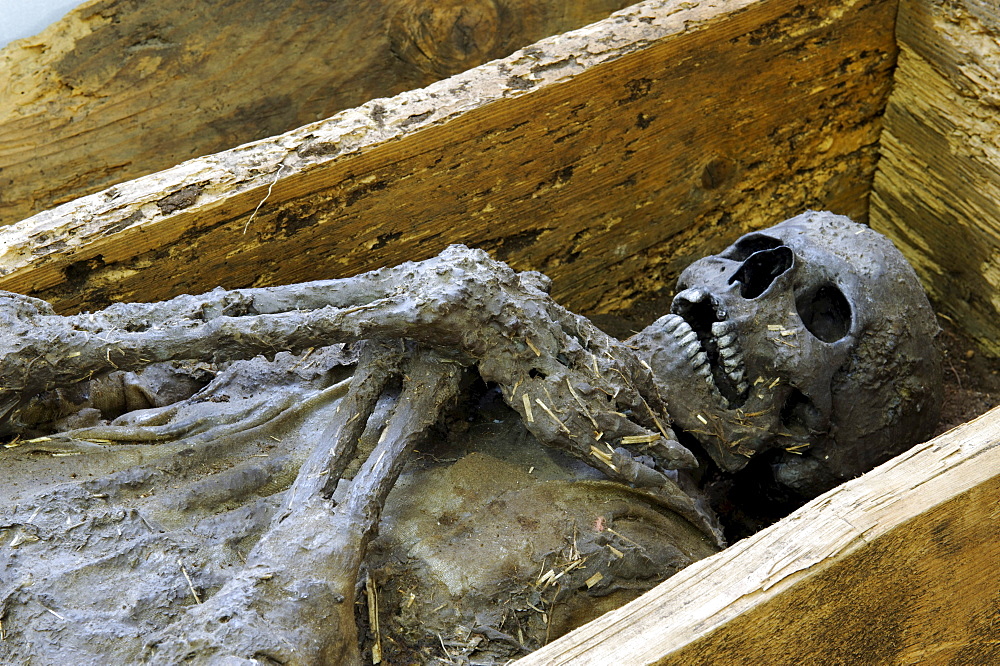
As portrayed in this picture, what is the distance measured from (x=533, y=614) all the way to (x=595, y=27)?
177 centimetres

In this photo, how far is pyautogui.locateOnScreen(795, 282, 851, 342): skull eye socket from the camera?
2.48 meters

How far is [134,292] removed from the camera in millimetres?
2594

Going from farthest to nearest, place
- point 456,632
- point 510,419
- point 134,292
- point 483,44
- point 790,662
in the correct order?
1. point 483,44
2. point 134,292
3. point 510,419
4. point 456,632
5. point 790,662

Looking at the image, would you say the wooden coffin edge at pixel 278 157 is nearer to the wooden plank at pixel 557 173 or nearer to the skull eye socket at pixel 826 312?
the wooden plank at pixel 557 173

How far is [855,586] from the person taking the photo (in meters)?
1.71

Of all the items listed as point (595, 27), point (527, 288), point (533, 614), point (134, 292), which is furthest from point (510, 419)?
point (595, 27)

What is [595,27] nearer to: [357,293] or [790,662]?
[357,293]

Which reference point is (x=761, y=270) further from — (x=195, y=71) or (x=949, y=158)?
(x=195, y=71)

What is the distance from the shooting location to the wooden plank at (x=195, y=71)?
385 cm

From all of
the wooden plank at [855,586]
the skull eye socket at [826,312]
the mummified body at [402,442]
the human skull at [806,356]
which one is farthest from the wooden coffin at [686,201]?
the skull eye socket at [826,312]

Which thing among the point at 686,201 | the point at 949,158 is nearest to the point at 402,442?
the point at 686,201

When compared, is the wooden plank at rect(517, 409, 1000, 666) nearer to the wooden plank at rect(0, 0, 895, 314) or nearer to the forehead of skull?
the forehead of skull

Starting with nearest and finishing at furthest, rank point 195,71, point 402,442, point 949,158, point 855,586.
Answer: point 855,586, point 402,442, point 949,158, point 195,71

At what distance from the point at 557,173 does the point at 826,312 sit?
0.93 meters
